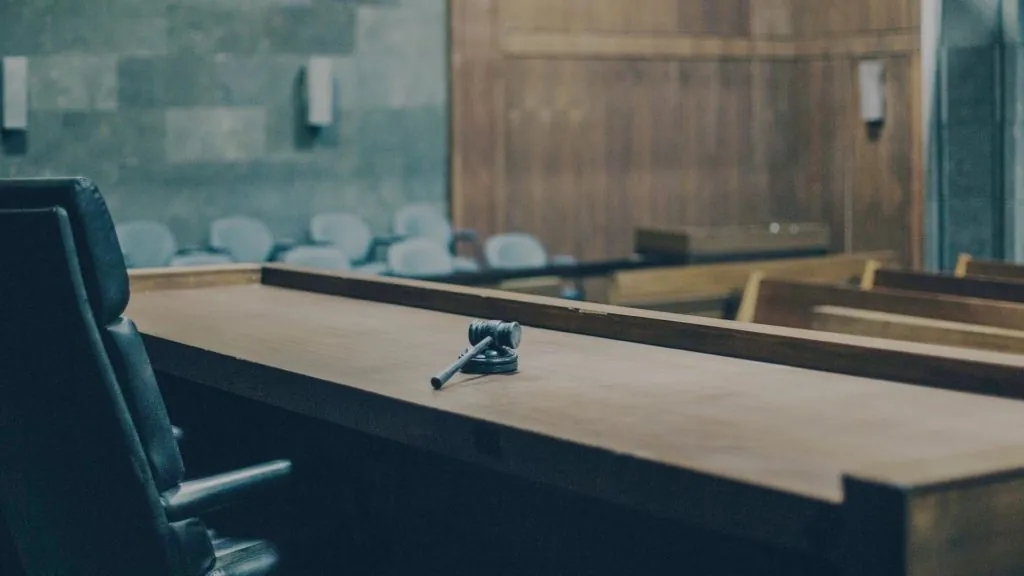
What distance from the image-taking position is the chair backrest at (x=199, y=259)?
22.8 feet

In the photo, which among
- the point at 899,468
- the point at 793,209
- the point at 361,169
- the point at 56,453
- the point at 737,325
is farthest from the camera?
the point at 793,209

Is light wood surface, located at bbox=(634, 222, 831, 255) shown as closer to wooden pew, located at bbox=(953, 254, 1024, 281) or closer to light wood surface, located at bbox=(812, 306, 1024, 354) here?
wooden pew, located at bbox=(953, 254, 1024, 281)

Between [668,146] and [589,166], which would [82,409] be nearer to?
[589,166]

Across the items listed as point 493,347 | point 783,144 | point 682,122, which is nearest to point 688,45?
point 682,122

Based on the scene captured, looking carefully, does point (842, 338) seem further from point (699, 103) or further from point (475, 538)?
point (699, 103)

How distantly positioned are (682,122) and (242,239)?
342cm

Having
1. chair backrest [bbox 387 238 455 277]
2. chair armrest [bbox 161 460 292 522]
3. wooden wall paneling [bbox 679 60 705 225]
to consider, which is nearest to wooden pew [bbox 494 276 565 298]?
chair backrest [bbox 387 238 455 277]

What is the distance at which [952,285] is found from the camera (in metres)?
4.31

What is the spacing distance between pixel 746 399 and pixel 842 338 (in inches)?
13.6

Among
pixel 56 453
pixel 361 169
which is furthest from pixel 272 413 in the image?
pixel 361 169

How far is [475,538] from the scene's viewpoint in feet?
7.68

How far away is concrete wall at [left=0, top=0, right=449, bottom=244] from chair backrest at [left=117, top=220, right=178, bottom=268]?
1.38ft

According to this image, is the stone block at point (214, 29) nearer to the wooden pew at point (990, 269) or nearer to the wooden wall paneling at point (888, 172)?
the wooden wall paneling at point (888, 172)

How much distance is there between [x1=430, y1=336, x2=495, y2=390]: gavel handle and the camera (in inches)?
74.9
